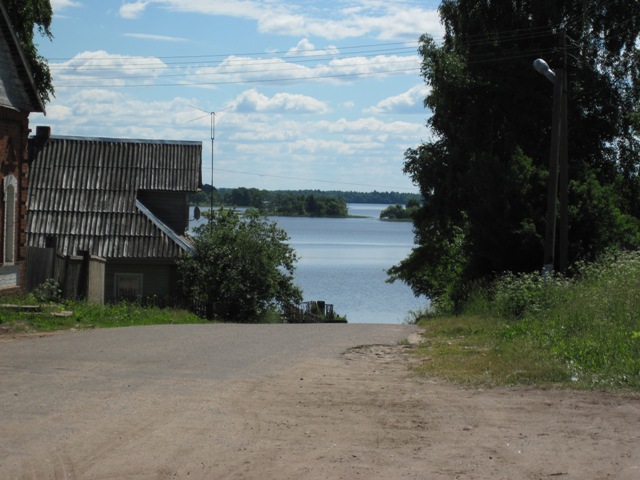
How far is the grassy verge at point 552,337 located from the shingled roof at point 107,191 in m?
16.3

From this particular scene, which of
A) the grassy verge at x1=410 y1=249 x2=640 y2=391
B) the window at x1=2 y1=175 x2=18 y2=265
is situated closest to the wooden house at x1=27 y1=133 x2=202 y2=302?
the window at x1=2 y1=175 x2=18 y2=265

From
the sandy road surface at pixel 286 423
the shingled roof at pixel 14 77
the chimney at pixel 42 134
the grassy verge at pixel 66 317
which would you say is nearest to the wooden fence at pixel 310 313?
the chimney at pixel 42 134

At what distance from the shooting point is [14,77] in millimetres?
24344

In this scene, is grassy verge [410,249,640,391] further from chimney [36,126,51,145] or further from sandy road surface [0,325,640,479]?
chimney [36,126,51,145]

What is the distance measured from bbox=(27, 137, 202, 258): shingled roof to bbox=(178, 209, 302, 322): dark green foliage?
1.03 meters

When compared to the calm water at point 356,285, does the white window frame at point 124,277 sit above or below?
above

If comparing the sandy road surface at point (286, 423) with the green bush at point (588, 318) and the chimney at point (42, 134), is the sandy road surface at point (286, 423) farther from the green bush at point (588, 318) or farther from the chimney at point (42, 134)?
the chimney at point (42, 134)

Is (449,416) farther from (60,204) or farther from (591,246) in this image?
(60,204)

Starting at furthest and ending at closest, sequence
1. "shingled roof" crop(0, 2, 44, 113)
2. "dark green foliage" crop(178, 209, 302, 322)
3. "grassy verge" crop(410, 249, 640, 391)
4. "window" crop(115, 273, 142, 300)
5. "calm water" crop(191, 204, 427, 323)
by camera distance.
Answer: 1. "calm water" crop(191, 204, 427, 323)
2. "window" crop(115, 273, 142, 300)
3. "dark green foliage" crop(178, 209, 302, 322)
4. "shingled roof" crop(0, 2, 44, 113)
5. "grassy verge" crop(410, 249, 640, 391)

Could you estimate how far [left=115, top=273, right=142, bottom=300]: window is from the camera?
34.5 meters

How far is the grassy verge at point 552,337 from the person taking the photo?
11.6 meters

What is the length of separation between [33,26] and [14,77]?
24.2 feet

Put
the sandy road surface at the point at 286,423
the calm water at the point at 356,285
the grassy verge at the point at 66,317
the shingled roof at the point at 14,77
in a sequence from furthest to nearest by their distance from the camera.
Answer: the calm water at the point at 356,285
the shingled roof at the point at 14,77
the grassy verge at the point at 66,317
the sandy road surface at the point at 286,423

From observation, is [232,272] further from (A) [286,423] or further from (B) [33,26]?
(A) [286,423]
